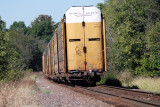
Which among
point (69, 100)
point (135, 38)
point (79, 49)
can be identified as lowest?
point (69, 100)

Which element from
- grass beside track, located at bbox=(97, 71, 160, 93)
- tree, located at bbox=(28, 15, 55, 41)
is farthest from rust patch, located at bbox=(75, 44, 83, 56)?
tree, located at bbox=(28, 15, 55, 41)

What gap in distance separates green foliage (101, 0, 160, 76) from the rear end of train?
6.03 meters

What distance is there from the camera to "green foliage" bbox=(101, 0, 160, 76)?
20.0 m

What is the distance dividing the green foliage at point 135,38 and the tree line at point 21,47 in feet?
25.0

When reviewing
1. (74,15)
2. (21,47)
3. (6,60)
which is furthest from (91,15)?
(21,47)

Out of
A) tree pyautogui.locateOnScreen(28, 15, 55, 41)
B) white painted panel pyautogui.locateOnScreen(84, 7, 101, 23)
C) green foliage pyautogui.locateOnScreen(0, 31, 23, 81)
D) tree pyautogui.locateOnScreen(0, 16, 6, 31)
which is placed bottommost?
green foliage pyautogui.locateOnScreen(0, 31, 23, 81)

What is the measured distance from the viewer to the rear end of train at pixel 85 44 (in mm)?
14211

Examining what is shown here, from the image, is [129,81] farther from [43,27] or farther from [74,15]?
[43,27]

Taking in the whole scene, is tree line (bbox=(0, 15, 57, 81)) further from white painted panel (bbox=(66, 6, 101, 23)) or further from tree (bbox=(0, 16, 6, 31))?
white painted panel (bbox=(66, 6, 101, 23))

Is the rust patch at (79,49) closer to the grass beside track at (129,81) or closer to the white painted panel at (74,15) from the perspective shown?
the white painted panel at (74,15)

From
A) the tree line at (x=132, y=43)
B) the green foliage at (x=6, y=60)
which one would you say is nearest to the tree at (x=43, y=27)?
the tree line at (x=132, y=43)

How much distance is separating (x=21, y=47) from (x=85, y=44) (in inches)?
2368

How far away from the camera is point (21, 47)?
237 ft

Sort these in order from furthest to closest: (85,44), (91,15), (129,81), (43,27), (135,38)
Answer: (43,27) → (135,38) → (129,81) → (91,15) → (85,44)
